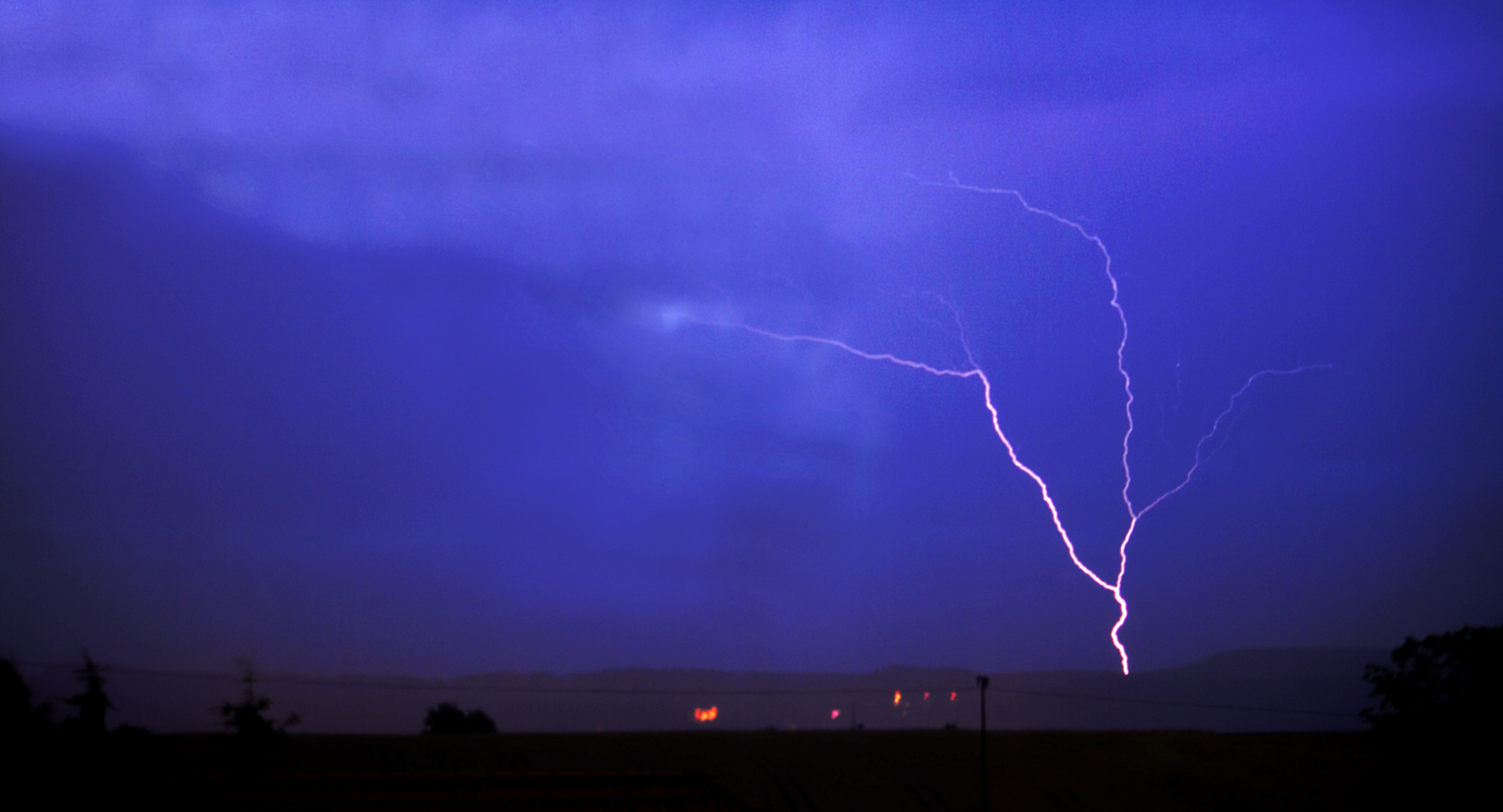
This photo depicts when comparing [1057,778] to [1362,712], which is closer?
[1362,712]

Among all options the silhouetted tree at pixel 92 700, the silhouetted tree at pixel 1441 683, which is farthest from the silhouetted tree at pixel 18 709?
the silhouetted tree at pixel 1441 683

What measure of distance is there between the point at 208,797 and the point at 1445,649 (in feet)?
86.7

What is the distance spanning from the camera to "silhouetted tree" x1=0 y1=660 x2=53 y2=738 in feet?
39.6

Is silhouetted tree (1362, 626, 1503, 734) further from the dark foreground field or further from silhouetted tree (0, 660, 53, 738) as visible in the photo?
silhouetted tree (0, 660, 53, 738)

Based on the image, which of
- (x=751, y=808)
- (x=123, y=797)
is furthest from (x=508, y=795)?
(x=123, y=797)

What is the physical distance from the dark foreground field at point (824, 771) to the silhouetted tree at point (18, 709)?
256 cm

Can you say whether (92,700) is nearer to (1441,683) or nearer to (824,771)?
(824,771)

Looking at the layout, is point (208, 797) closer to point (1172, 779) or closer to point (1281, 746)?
point (1172, 779)

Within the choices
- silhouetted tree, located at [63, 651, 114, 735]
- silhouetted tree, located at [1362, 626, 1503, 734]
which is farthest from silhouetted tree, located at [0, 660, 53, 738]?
silhouetted tree, located at [1362, 626, 1503, 734]

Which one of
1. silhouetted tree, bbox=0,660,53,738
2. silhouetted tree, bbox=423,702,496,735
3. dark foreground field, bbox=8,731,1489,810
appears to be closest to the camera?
silhouetted tree, bbox=0,660,53,738

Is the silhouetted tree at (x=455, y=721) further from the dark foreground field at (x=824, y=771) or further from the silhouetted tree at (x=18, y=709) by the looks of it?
the silhouetted tree at (x=18, y=709)

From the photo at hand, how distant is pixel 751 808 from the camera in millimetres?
16422

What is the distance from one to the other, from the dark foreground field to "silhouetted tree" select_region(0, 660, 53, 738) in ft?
8.40

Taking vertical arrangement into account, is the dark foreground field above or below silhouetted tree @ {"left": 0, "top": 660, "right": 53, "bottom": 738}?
below
